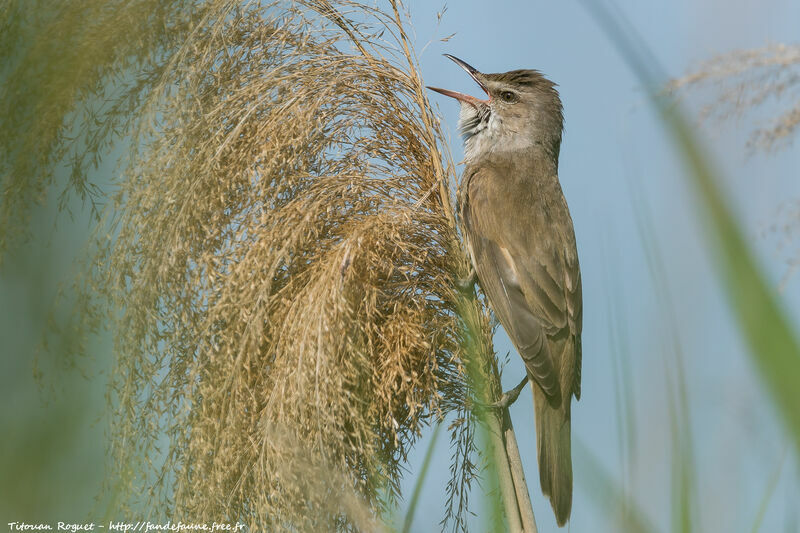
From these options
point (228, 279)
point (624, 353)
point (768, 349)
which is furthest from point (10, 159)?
point (768, 349)

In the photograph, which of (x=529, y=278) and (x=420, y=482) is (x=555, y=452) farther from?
(x=420, y=482)

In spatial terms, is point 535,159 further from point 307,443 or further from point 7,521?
point 7,521

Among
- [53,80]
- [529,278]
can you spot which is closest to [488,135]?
[529,278]

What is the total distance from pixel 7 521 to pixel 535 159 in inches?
118

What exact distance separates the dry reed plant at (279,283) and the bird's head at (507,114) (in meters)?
1.53

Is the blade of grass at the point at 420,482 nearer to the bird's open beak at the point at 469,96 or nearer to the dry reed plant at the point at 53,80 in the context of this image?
the dry reed plant at the point at 53,80

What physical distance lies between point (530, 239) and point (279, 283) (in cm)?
154

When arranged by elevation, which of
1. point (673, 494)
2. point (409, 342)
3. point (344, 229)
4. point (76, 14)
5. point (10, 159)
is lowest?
point (673, 494)

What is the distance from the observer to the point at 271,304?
213 cm

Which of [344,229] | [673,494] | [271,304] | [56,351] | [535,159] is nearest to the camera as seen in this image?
[673,494]

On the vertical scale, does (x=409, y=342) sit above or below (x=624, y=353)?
above

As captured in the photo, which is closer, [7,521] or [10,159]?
[7,521]

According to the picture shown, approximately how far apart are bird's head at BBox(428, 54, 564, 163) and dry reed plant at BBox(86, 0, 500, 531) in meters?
1.53

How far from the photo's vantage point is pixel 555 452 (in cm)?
265
